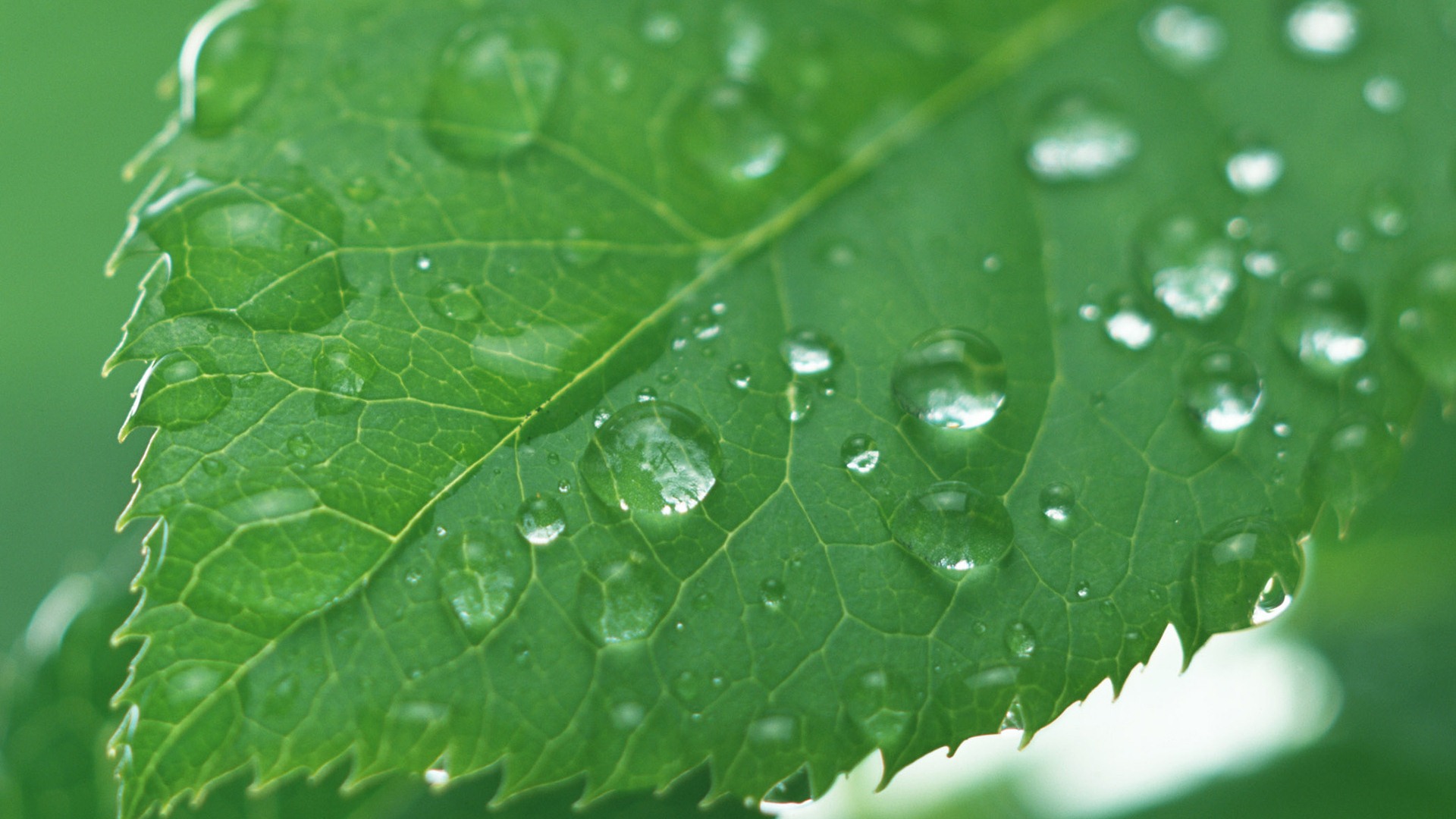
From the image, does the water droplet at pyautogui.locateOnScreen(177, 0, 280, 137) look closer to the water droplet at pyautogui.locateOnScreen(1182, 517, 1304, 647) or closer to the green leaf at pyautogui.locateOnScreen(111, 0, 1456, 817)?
the green leaf at pyautogui.locateOnScreen(111, 0, 1456, 817)

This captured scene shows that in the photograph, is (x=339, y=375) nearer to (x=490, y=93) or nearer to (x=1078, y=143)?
(x=490, y=93)

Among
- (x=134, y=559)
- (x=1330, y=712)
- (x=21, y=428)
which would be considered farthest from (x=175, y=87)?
(x=1330, y=712)

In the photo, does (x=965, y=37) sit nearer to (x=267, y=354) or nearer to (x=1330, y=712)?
(x=267, y=354)

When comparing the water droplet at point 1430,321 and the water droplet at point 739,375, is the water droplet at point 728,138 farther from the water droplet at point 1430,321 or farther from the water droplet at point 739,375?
the water droplet at point 1430,321

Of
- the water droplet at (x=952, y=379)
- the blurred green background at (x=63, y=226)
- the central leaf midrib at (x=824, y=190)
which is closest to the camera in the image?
the central leaf midrib at (x=824, y=190)

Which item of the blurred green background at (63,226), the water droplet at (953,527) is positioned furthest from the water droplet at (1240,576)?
the blurred green background at (63,226)

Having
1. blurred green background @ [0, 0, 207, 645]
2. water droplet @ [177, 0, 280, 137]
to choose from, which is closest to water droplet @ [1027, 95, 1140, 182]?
water droplet @ [177, 0, 280, 137]

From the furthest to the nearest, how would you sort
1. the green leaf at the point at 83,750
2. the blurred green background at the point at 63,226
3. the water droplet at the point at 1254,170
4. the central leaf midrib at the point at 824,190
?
the blurred green background at the point at 63,226 → the green leaf at the point at 83,750 → the water droplet at the point at 1254,170 → the central leaf midrib at the point at 824,190
